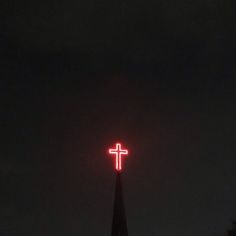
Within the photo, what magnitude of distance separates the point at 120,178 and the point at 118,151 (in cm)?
199

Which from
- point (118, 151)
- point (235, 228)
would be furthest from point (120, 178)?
point (235, 228)

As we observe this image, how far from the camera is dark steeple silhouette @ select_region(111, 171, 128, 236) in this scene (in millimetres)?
37906

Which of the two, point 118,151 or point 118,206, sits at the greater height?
point 118,151

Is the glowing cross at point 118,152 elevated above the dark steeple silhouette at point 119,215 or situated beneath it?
elevated above

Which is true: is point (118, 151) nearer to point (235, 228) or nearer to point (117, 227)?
point (117, 227)

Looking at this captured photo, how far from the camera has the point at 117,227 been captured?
38.0 metres

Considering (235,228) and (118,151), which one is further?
(235,228)

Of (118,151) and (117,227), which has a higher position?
(118,151)

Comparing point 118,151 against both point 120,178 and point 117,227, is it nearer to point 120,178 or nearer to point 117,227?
point 120,178

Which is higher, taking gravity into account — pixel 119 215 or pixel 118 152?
pixel 118 152

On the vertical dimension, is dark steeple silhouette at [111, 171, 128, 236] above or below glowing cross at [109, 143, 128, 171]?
below

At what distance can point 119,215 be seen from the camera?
126 ft

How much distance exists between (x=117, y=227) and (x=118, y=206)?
1515 mm

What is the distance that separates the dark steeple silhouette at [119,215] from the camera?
37.9 metres
